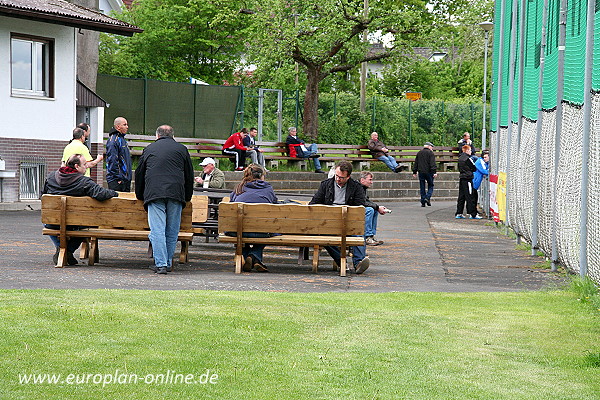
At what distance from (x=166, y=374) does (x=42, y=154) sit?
65.4 feet

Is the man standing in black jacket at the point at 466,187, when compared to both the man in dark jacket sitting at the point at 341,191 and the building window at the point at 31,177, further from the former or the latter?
the man in dark jacket sitting at the point at 341,191

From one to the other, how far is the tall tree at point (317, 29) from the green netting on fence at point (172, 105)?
8.54 feet

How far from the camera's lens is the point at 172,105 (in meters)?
34.0

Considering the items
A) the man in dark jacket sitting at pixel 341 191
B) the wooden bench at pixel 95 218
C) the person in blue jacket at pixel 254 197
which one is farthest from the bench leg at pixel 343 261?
the wooden bench at pixel 95 218

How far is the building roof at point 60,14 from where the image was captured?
2331cm

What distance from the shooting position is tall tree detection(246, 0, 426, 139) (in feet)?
119

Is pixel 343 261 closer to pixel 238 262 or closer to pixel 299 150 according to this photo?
pixel 238 262

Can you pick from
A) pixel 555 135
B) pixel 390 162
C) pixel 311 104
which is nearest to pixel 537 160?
pixel 555 135

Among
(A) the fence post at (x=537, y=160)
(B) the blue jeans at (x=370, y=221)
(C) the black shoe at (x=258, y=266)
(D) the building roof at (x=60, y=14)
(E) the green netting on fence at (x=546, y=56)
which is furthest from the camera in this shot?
(D) the building roof at (x=60, y=14)

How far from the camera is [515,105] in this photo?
71.5ft

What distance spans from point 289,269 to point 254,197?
3.37 ft

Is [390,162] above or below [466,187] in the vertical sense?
above

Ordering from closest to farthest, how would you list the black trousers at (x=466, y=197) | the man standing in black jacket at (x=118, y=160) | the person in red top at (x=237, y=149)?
1. the man standing in black jacket at (x=118, y=160)
2. the black trousers at (x=466, y=197)
3. the person in red top at (x=237, y=149)

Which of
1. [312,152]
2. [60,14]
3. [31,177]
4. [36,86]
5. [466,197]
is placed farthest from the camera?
[312,152]
